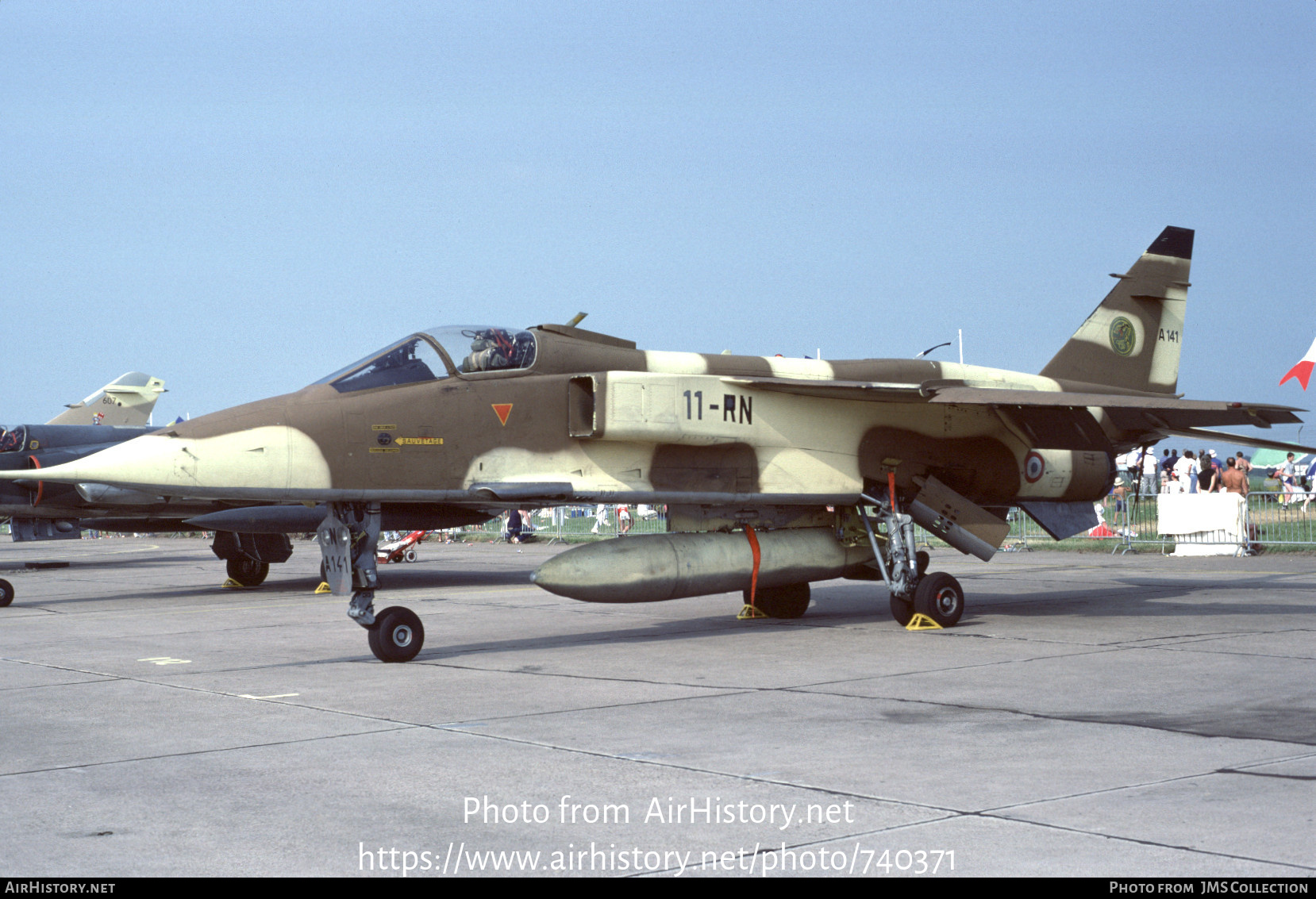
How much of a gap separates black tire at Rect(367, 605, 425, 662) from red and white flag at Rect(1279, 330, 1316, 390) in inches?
1204

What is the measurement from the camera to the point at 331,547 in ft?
33.3

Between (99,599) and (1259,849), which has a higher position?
(1259,849)

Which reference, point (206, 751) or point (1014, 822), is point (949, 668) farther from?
point (206, 751)

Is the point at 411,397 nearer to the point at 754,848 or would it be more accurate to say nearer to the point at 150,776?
the point at 150,776

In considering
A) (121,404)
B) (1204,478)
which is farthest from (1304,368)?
(121,404)

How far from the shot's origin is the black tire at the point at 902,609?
1231 cm

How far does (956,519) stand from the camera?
12781 millimetres

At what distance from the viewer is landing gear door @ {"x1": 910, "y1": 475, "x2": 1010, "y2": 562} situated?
1277 cm

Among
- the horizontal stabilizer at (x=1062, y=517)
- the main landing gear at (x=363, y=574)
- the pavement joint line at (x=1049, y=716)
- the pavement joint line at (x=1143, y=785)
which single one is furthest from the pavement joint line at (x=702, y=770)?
the horizontal stabilizer at (x=1062, y=517)

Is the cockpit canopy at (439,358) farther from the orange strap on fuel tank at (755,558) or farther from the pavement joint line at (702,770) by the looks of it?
the pavement joint line at (702,770)

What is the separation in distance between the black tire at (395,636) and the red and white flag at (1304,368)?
100ft

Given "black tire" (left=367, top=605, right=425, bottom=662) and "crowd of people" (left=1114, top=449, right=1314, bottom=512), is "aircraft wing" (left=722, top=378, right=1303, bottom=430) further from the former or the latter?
"crowd of people" (left=1114, top=449, right=1314, bottom=512)
